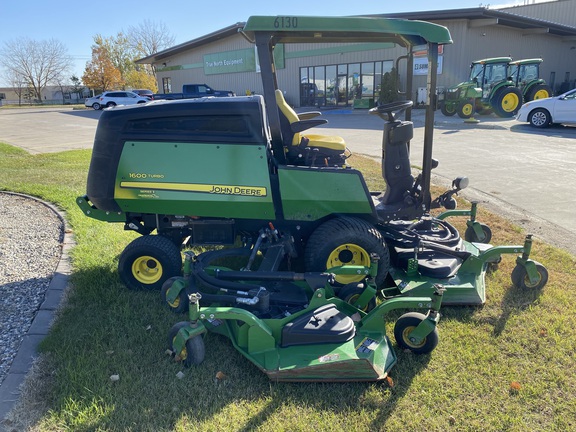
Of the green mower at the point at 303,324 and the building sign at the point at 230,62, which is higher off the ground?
the building sign at the point at 230,62

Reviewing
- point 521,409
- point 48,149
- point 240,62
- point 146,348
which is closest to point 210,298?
point 146,348

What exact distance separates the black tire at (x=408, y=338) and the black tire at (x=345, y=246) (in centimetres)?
68

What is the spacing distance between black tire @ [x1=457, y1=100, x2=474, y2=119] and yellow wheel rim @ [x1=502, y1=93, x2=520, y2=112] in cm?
154

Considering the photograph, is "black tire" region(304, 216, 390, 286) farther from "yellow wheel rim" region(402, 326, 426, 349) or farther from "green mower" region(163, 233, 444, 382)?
"yellow wheel rim" region(402, 326, 426, 349)

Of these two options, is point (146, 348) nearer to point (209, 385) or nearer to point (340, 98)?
point (209, 385)

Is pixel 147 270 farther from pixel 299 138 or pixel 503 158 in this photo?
pixel 503 158

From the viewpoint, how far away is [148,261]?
153 inches

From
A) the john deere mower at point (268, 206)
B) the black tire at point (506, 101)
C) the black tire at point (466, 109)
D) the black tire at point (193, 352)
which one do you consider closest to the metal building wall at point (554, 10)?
the black tire at point (506, 101)

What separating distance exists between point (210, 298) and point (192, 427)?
0.95 m

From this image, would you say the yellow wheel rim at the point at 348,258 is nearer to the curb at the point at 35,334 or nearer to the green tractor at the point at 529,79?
the curb at the point at 35,334

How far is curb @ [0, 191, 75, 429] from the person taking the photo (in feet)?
8.54

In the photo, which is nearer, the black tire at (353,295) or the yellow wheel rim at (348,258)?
the black tire at (353,295)

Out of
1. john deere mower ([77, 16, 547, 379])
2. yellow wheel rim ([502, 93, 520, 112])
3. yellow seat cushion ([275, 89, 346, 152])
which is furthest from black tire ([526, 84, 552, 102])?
john deere mower ([77, 16, 547, 379])

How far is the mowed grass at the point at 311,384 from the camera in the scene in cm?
240
